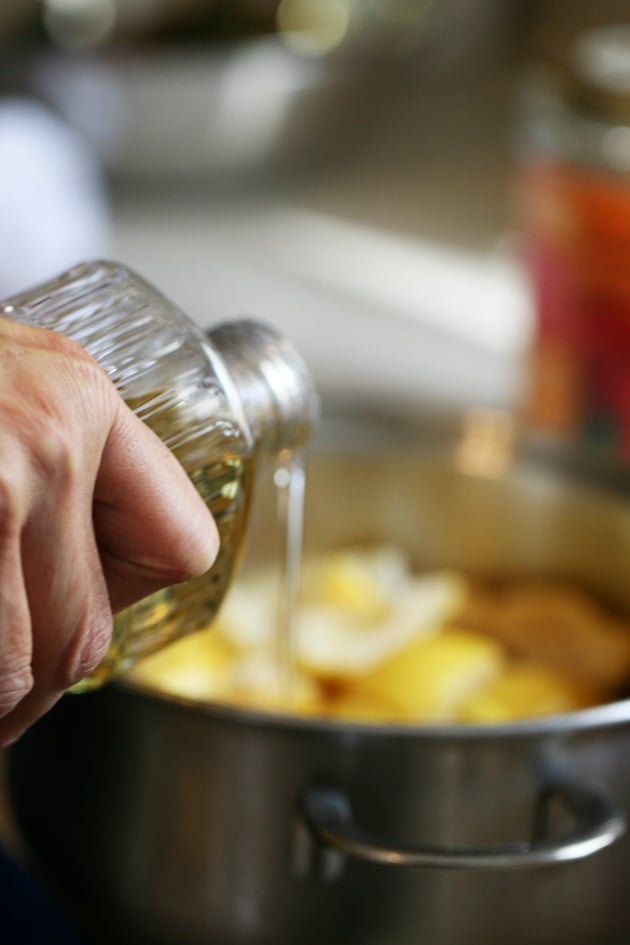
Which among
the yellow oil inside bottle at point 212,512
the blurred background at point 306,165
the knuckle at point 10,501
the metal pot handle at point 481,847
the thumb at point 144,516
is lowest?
the blurred background at point 306,165

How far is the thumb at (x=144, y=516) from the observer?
0.27 m

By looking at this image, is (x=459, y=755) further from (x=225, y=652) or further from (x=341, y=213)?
(x=341, y=213)

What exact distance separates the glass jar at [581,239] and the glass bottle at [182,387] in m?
0.39

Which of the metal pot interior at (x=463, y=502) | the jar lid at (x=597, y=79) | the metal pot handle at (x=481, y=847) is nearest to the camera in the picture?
the metal pot handle at (x=481, y=847)

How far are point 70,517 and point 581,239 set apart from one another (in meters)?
0.57

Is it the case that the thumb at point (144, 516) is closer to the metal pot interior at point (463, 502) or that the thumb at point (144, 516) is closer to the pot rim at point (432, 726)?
the pot rim at point (432, 726)

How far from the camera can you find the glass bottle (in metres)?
0.33

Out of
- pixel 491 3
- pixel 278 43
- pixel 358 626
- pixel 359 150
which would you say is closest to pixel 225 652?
pixel 358 626

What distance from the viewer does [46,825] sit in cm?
46

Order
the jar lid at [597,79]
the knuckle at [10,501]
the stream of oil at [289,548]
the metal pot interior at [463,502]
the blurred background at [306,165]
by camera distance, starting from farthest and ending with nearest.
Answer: the blurred background at [306,165] < the jar lid at [597,79] < the metal pot interior at [463,502] < the stream of oil at [289,548] < the knuckle at [10,501]

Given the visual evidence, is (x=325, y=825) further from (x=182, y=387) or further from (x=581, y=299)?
(x=581, y=299)

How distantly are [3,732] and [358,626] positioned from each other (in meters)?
0.29

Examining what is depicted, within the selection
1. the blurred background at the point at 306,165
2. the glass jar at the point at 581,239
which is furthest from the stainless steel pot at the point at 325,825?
the blurred background at the point at 306,165

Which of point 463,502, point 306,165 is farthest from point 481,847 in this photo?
point 306,165
